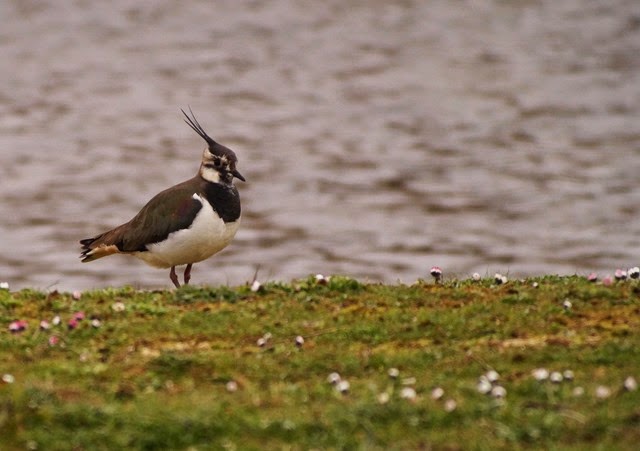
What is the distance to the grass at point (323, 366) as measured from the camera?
8.33 metres

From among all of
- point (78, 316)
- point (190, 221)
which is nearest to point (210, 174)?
point (190, 221)

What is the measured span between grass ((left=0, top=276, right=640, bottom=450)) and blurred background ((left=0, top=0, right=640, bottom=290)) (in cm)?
783

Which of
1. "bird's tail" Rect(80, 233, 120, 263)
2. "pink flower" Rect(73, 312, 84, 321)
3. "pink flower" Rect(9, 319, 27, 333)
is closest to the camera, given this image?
"pink flower" Rect(9, 319, 27, 333)

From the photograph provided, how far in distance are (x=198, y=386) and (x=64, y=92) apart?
25.1m

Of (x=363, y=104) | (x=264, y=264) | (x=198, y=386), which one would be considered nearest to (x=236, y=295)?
(x=198, y=386)

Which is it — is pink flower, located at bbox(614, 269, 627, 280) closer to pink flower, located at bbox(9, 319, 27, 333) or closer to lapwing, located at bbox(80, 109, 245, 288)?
lapwing, located at bbox(80, 109, 245, 288)

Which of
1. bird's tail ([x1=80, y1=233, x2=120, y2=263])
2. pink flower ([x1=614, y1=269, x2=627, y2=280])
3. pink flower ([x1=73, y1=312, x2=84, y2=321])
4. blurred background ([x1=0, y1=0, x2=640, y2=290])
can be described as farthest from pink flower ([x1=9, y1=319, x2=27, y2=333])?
blurred background ([x1=0, y1=0, x2=640, y2=290])

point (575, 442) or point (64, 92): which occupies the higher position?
point (575, 442)

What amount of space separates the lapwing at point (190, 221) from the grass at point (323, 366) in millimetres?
864

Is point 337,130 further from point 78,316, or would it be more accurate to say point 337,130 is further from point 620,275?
point 78,316

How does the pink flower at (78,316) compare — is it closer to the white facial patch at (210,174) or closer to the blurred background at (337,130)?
the white facial patch at (210,174)

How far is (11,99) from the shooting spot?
1286 inches

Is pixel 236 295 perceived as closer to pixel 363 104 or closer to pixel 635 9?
pixel 363 104

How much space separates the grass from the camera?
8.33 meters
